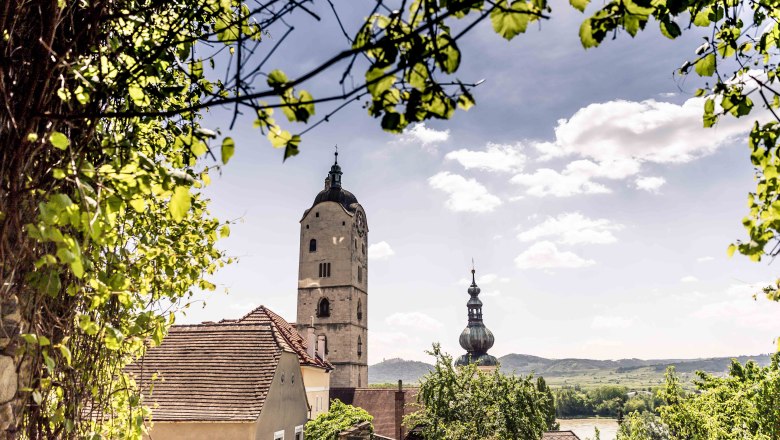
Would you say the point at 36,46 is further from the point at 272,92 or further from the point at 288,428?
the point at 288,428

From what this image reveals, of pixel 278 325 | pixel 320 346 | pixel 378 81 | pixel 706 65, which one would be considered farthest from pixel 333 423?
pixel 378 81

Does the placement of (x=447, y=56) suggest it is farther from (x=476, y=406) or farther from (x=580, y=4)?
(x=476, y=406)

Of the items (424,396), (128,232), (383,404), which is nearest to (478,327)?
(383,404)

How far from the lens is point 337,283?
5288cm

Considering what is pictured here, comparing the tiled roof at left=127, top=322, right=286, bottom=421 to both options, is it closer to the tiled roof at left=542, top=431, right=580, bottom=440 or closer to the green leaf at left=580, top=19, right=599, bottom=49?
the green leaf at left=580, top=19, right=599, bottom=49

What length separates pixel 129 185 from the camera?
8.18 ft

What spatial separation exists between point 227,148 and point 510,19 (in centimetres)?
131

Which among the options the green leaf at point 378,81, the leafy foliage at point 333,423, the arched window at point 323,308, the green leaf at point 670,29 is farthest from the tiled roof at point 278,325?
the arched window at point 323,308

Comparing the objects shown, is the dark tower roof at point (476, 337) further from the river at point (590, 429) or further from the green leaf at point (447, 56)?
the green leaf at point (447, 56)

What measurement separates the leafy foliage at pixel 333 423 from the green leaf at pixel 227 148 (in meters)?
21.2

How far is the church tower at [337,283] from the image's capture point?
5116cm

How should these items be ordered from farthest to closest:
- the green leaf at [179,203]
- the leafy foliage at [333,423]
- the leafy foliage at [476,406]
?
the leafy foliage at [333,423] → the leafy foliage at [476,406] → the green leaf at [179,203]

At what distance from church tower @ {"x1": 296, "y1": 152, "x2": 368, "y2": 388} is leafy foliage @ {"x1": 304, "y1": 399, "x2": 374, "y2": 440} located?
25.9 metres

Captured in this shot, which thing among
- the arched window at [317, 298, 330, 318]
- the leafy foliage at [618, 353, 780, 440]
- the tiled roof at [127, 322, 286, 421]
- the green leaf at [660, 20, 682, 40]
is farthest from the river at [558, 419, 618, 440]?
the green leaf at [660, 20, 682, 40]
